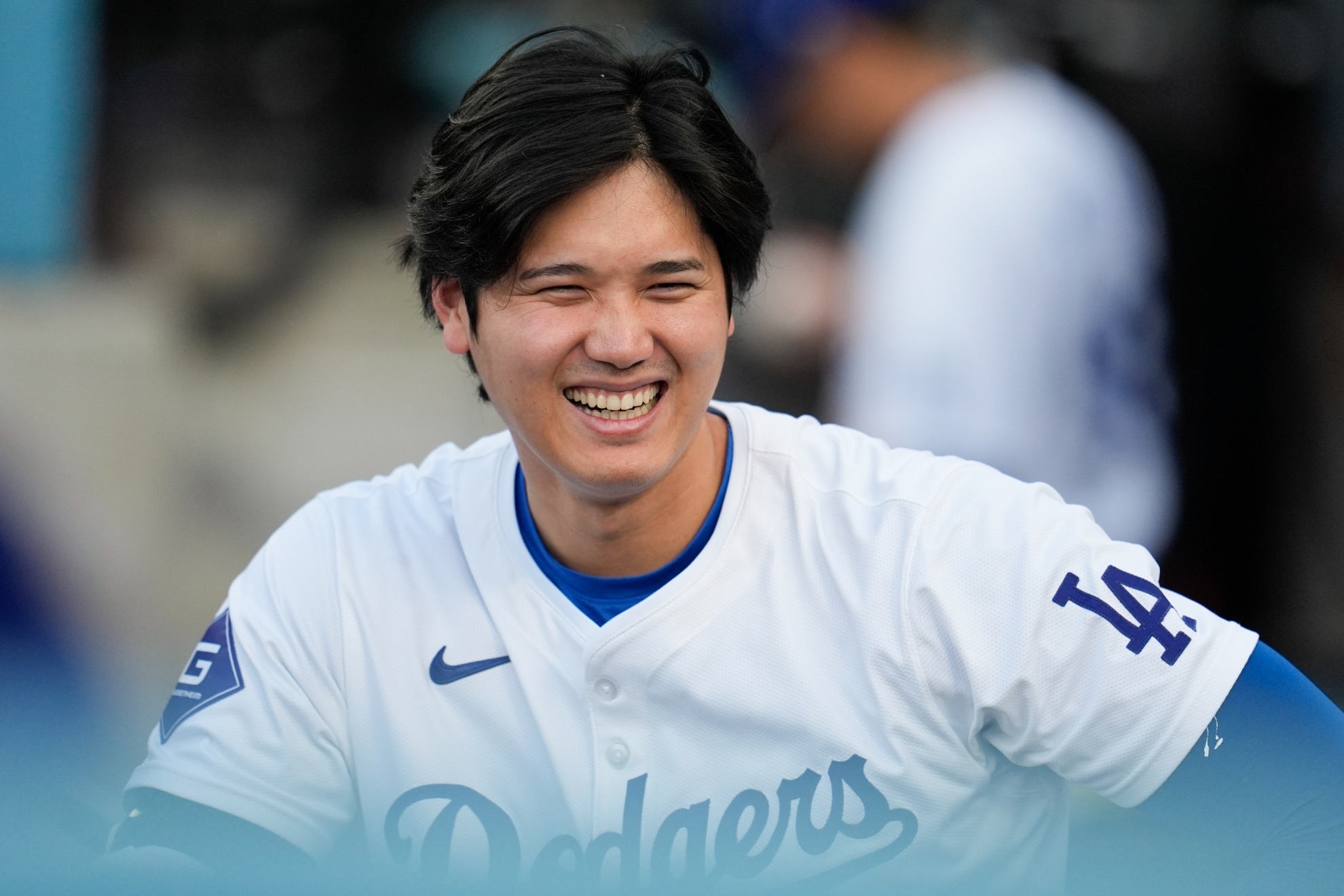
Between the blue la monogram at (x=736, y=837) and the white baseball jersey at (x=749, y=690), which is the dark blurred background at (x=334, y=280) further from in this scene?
the blue la monogram at (x=736, y=837)

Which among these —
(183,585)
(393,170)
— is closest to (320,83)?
(393,170)

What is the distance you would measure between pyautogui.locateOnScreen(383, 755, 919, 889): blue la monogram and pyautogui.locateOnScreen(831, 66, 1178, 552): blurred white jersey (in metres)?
1.16

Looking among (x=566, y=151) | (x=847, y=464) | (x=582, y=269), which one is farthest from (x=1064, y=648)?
(x=566, y=151)

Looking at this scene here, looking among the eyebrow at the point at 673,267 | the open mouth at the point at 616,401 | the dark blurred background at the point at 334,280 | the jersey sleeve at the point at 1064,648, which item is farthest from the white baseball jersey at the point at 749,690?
the dark blurred background at the point at 334,280

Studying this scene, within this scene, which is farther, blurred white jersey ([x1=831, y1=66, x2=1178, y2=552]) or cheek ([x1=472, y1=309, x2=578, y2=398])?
blurred white jersey ([x1=831, y1=66, x2=1178, y2=552])

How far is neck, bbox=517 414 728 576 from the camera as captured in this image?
2041 mm

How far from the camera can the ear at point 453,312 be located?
6.95 ft

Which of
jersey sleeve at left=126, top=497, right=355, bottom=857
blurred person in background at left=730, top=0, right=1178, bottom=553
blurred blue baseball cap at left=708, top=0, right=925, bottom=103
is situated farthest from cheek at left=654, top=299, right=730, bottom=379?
blurred blue baseball cap at left=708, top=0, right=925, bottom=103

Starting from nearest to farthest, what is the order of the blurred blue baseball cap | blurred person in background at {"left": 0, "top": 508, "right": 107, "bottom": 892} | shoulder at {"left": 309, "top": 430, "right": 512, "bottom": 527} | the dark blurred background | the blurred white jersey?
1. blurred person in background at {"left": 0, "top": 508, "right": 107, "bottom": 892}
2. shoulder at {"left": 309, "top": 430, "right": 512, "bottom": 527}
3. the blurred white jersey
4. the blurred blue baseball cap
5. the dark blurred background

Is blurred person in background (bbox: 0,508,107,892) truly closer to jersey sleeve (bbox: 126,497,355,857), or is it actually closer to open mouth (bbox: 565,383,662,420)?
jersey sleeve (bbox: 126,497,355,857)

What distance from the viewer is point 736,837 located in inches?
75.8

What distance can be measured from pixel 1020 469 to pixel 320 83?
3.29 metres

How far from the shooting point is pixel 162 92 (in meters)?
5.21

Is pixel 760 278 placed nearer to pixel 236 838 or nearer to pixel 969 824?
pixel 969 824
